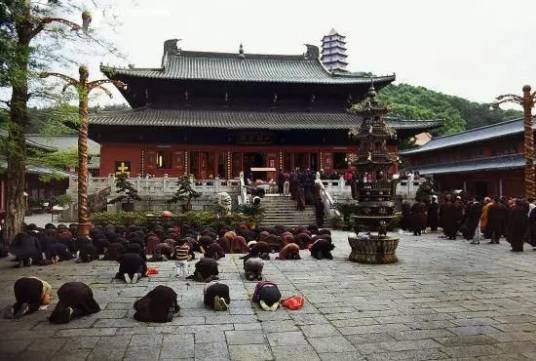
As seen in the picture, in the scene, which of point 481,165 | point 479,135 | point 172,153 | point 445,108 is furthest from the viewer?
point 445,108

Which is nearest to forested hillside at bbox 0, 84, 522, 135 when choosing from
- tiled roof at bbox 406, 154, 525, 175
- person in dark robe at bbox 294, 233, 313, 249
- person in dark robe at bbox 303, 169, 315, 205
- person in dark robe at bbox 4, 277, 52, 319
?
tiled roof at bbox 406, 154, 525, 175

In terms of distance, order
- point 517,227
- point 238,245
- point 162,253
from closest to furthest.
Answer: point 162,253
point 238,245
point 517,227

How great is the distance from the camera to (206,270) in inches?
350

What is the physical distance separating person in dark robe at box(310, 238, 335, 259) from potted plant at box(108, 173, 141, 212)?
11.6m

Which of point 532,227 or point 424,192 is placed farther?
point 424,192

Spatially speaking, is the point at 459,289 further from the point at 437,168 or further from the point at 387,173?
the point at 437,168

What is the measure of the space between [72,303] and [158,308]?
133cm

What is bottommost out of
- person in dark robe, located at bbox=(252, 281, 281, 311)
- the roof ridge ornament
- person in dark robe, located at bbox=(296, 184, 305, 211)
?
person in dark robe, located at bbox=(252, 281, 281, 311)

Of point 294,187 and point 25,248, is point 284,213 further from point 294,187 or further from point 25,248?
point 25,248

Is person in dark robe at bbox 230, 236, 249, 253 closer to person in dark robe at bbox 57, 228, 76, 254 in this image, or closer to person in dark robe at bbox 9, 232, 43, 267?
person in dark robe at bbox 57, 228, 76, 254

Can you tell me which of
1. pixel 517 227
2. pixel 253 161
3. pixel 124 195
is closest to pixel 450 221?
pixel 517 227

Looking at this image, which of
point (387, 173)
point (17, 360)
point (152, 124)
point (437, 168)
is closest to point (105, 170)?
point (152, 124)

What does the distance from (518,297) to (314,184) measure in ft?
48.0

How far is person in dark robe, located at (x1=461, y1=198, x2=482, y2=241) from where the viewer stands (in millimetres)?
15195
